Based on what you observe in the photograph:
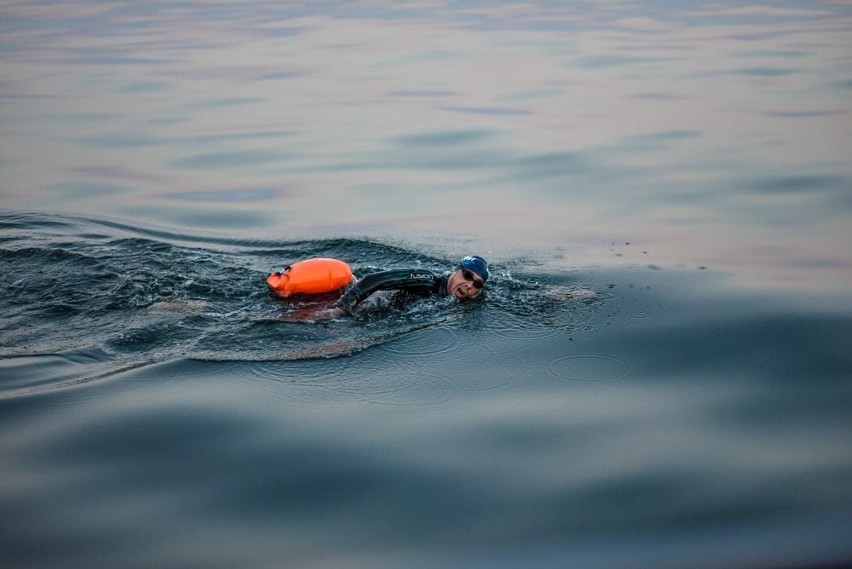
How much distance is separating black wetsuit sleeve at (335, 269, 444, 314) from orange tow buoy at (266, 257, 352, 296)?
211 millimetres

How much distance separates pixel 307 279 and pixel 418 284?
2.54ft

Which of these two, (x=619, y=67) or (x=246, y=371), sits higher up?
(x=619, y=67)

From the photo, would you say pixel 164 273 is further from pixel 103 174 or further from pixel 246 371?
pixel 103 174

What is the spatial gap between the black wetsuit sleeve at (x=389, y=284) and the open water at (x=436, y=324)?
189 mm

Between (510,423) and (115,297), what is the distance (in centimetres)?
345

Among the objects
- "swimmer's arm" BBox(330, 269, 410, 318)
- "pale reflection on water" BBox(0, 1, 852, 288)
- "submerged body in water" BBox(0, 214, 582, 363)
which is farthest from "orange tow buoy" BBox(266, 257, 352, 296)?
"pale reflection on water" BBox(0, 1, 852, 288)

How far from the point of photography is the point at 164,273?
311 inches

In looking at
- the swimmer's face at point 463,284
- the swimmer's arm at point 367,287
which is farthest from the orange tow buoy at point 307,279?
the swimmer's face at point 463,284

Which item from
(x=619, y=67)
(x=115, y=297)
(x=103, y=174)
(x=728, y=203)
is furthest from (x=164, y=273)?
(x=619, y=67)

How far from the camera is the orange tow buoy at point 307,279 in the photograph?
7.09 metres

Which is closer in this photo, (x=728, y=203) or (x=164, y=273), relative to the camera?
(x=164, y=273)

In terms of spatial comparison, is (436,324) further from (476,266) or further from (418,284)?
(476,266)

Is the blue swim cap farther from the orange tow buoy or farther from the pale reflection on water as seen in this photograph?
the pale reflection on water

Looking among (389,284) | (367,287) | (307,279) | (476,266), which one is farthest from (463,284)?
(307,279)
